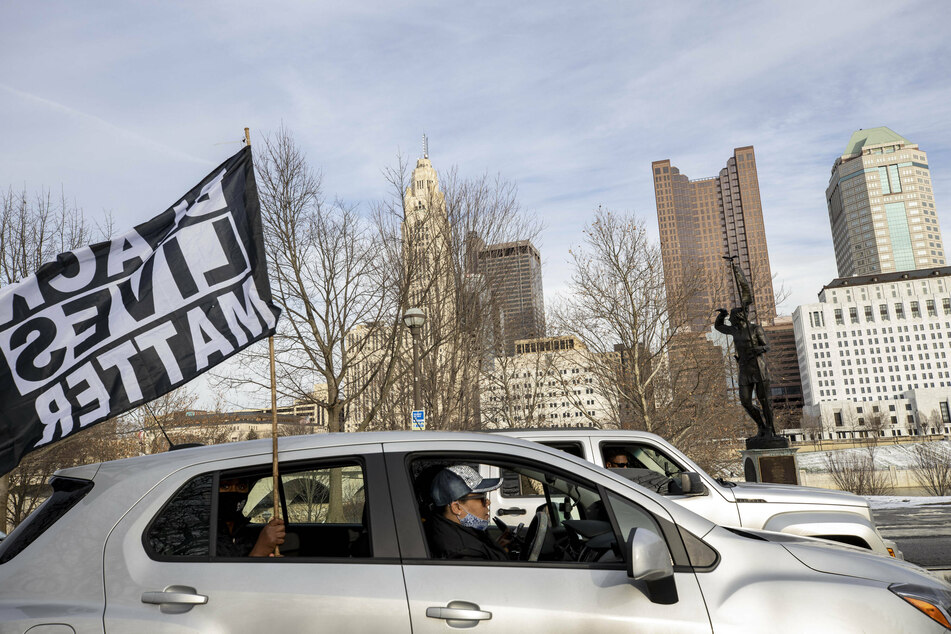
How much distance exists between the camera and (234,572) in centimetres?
270

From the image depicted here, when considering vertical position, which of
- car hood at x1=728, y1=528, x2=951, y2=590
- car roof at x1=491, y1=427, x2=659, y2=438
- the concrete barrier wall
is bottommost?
the concrete barrier wall

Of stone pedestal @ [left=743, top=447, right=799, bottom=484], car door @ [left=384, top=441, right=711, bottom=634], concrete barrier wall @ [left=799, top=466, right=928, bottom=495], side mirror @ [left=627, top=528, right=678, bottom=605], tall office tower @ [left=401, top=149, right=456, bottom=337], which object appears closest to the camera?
side mirror @ [left=627, top=528, right=678, bottom=605]

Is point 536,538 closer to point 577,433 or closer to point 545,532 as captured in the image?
point 545,532

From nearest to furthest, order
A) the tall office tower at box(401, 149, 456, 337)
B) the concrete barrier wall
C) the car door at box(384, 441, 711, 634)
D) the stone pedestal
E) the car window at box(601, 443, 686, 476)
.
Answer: the car door at box(384, 441, 711, 634) < the car window at box(601, 443, 686, 476) < the stone pedestal < the tall office tower at box(401, 149, 456, 337) < the concrete barrier wall

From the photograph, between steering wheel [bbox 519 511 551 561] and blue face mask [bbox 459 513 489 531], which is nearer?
steering wheel [bbox 519 511 551 561]

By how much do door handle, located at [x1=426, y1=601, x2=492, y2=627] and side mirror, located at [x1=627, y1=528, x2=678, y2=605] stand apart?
590 mm

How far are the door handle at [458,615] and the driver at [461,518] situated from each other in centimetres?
28

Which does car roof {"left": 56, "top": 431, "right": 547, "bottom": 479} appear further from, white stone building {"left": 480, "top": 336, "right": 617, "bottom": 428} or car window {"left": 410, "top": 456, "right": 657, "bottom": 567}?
white stone building {"left": 480, "top": 336, "right": 617, "bottom": 428}

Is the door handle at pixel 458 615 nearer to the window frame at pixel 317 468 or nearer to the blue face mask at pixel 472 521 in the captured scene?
the window frame at pixel 317 468

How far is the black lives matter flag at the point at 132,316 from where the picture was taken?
3.38m

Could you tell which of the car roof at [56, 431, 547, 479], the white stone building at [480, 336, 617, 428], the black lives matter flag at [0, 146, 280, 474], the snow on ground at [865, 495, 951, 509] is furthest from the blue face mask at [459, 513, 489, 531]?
the white stone building at [480, 336, 617, 428]

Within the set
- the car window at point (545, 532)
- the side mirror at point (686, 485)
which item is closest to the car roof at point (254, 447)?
the car window at point (545, 532)

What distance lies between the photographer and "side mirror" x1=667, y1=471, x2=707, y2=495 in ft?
17.4

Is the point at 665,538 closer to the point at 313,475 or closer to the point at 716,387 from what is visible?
the point at 313,475
